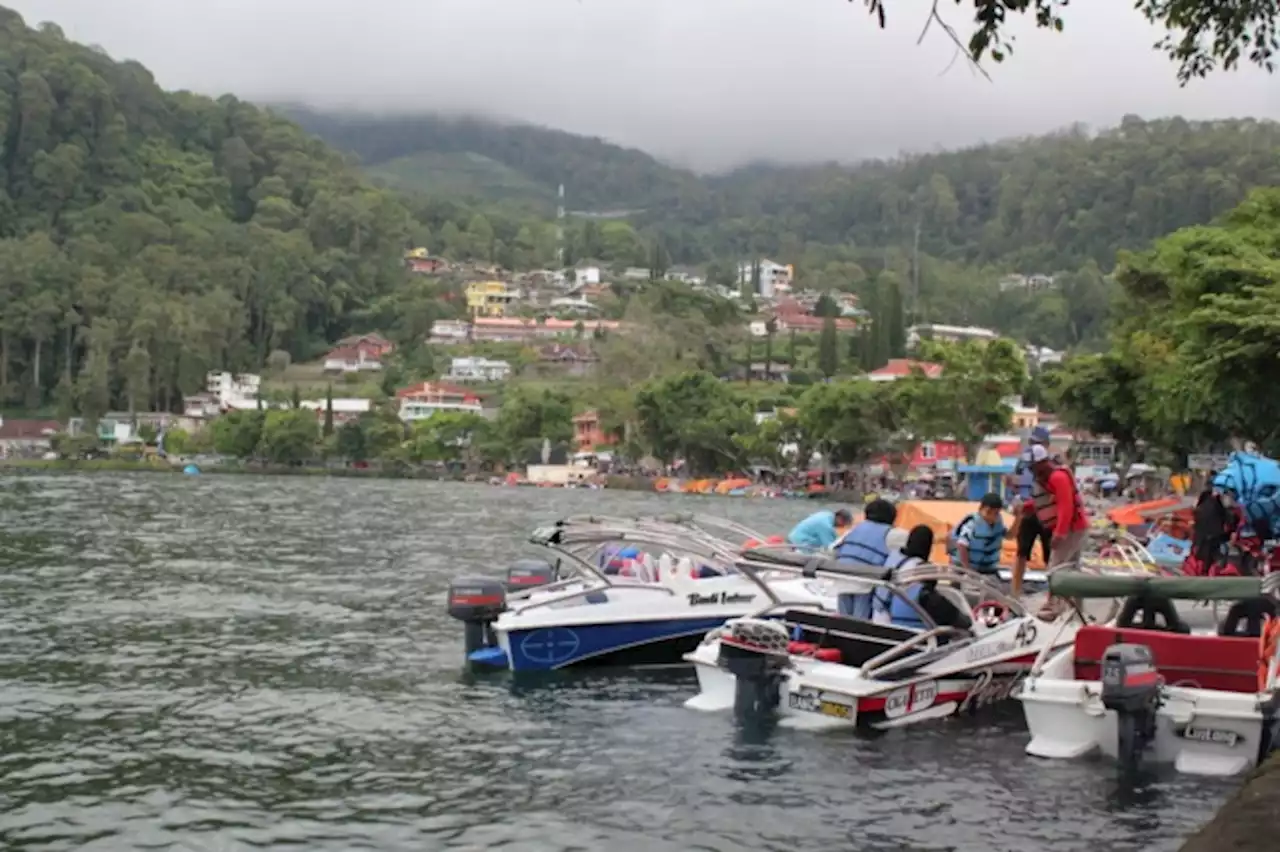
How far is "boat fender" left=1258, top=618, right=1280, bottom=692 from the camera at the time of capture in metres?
→ 13.3

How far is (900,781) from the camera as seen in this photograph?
13211mm

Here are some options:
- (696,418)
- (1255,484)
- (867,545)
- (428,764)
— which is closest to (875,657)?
(867,545)

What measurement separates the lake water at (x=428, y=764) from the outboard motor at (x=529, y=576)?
1.33m

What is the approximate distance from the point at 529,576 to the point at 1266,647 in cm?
1113

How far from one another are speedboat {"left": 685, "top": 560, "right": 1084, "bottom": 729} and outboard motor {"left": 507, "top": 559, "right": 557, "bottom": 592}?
18.1 feet

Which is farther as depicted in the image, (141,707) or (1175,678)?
(141,707)

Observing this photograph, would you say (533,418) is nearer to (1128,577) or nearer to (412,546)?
(412,546)

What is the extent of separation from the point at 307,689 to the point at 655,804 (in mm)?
6950

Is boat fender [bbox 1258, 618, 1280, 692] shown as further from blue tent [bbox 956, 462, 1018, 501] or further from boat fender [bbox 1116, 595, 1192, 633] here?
blue tent [bbox 956, 462, 1018, 501]

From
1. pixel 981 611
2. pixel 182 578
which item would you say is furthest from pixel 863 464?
pixel 981 611

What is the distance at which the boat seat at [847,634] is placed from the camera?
15711 mm

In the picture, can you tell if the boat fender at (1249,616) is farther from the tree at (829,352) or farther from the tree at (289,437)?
the tree at (829,352)

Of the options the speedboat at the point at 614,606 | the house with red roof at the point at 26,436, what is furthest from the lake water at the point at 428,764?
the house with red roof at the point at 26,436

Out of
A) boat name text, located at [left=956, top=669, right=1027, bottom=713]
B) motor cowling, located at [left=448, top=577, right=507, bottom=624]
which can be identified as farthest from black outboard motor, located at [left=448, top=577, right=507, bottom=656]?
boat name text, located at [left=956, top=669, right=1027, bottom=713]
